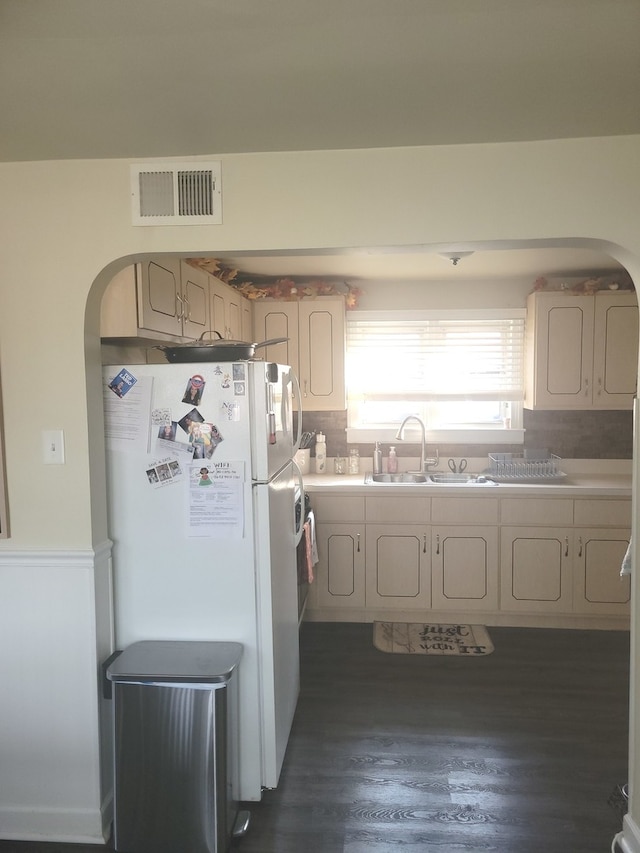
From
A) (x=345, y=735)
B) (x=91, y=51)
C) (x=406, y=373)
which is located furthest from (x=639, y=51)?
(x=406, y=373)

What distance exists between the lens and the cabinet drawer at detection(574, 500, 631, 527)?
3.47 meters

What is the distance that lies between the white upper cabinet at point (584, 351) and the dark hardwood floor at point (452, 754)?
1.56 metres

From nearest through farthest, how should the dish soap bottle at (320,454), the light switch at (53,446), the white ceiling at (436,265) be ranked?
the light switch at (53,446) → the white ceiling at (436,265) → the dish soap bottle at (320,454)

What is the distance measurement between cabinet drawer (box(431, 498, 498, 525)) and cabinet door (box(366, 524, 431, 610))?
175 mm

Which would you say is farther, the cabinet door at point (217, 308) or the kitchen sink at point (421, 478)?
the kitchen sink at point (421, 478)

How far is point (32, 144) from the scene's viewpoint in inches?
70.2

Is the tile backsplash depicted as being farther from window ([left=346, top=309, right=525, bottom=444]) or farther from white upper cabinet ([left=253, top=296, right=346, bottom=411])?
white upper cabinet ([left=253, top=296, right=346, bottom=411])

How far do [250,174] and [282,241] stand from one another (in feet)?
0.80

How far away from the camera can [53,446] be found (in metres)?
1.97

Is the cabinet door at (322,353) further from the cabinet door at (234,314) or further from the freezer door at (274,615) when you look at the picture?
the freezer door at (274,615)

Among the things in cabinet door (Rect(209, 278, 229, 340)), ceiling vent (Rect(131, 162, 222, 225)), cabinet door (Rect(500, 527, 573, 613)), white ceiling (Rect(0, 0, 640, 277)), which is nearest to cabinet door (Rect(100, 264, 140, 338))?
ceiling vent (Rect(131, 162, 222, 225))

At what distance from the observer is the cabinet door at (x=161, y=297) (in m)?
2.29

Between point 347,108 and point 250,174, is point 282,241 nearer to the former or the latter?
point 250,174

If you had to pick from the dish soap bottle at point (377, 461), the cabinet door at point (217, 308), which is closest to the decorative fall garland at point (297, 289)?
the cabinet door at point (217, 308)
